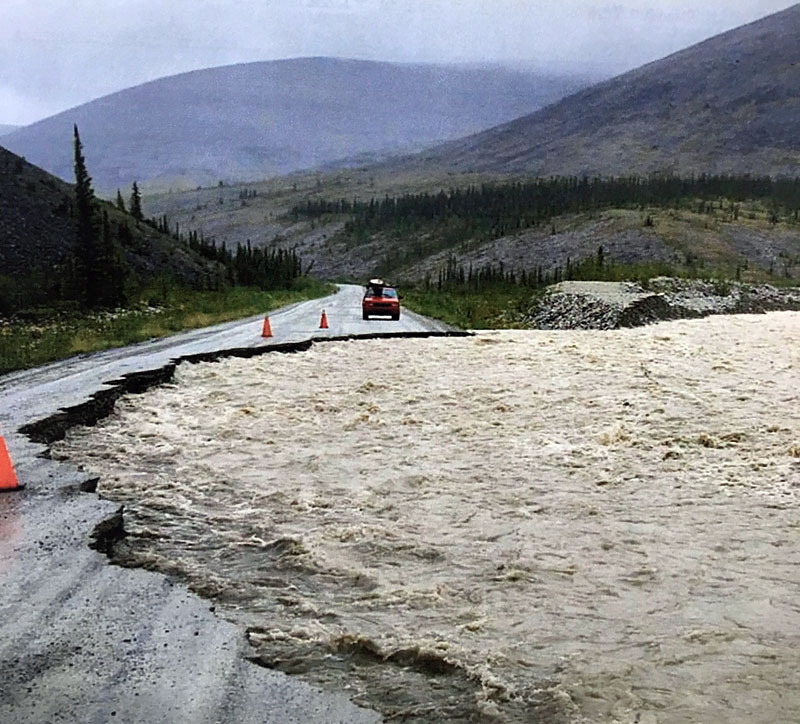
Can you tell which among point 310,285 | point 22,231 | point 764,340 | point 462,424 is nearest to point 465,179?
point 310,285

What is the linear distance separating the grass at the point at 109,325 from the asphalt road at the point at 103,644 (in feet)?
34.8

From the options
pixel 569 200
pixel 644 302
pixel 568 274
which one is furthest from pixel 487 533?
pixel 569 200

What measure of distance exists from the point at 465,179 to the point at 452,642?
642 ft

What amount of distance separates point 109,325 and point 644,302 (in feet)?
63.2

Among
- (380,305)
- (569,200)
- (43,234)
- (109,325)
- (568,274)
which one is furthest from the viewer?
(569,200)

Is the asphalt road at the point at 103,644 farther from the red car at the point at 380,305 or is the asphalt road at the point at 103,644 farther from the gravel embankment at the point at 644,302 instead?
the gravel embankment at the point at 644,302

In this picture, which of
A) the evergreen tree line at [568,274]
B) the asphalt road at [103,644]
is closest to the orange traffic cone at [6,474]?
the asphalt road at [103,644]

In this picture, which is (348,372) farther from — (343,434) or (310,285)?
(310,285)

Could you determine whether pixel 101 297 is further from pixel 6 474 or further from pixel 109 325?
pixel 6 474

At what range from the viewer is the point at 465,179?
641 ft

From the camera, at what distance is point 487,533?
7211mm

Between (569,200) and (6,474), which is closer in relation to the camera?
(6,474)

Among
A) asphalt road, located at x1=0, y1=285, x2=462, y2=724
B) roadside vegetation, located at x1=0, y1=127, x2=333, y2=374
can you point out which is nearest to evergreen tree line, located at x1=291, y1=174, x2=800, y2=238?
roadside vegetation, located at x1=0, y1=127, x2=333, y2=374

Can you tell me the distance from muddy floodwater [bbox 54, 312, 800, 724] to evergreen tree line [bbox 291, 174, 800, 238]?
277ft
